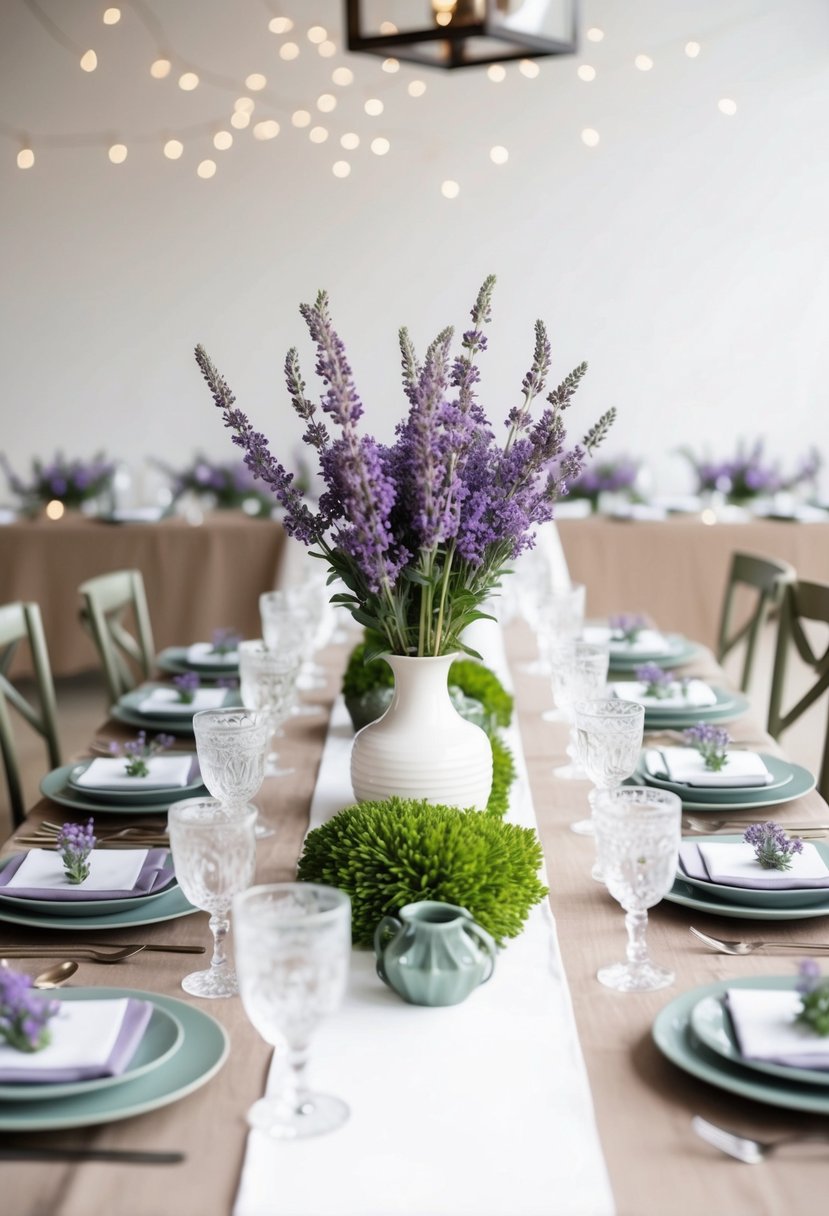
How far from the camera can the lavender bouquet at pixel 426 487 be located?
1.29 metres

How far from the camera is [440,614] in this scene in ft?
4.66

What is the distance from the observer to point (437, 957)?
109 centimetres

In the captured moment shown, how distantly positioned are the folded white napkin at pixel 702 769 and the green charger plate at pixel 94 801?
64 cm

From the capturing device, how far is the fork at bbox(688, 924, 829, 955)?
1.23 metres

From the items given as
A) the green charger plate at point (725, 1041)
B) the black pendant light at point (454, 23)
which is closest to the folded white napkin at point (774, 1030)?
the green charger plate at point (725, 1041)

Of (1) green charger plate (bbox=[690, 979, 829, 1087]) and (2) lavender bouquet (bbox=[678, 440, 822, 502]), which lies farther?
(2) lavender bouquet (bbox=[678, 440, 822, 502])

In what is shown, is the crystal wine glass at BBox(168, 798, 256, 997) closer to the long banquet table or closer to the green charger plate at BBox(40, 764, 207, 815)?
the long banquet table

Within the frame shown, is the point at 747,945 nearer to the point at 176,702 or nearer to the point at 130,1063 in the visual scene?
the point at 130,1063

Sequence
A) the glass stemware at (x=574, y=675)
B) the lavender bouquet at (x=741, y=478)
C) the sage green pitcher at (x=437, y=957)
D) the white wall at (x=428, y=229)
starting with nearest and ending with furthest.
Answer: the sage green pitcher at (x=437, y=957)
the glass stemware at (x=574, y=675)
the lavender bouquet at (x=741, y=478)
the white wall at (x=428, y=229)

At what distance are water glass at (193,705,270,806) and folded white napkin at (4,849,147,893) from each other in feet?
0.41

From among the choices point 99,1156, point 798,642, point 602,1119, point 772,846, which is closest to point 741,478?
point 798,642

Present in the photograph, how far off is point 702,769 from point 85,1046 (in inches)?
41.4

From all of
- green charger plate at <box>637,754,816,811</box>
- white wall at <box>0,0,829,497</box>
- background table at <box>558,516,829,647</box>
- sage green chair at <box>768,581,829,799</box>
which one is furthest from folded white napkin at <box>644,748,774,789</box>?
white wall at <box>0,0,829,497</box>

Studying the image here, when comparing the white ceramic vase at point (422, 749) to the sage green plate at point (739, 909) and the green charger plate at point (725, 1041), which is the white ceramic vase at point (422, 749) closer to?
→ the sage green plate at point (739, 909)
